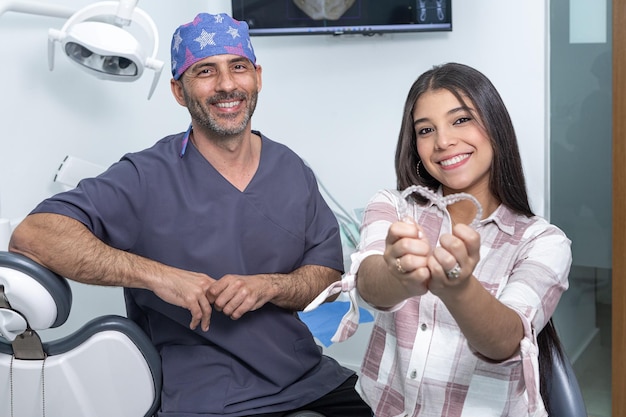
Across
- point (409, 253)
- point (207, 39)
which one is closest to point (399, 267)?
point (409, 253)

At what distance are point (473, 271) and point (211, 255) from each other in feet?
2.16

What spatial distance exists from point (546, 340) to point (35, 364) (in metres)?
0.88

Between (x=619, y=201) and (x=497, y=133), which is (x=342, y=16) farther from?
(x=497, y=133)

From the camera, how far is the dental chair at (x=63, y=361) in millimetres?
1399

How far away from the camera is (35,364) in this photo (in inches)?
56.4

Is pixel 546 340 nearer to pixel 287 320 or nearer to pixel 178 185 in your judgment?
pixel 287 320

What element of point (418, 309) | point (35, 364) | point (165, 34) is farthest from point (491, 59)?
point (35, 364)

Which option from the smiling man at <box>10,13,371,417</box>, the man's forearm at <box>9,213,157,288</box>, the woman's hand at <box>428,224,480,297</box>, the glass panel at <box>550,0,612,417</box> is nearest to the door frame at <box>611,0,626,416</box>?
the glass panel at <box>550,0,612,417</box>

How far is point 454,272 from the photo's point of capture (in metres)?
0.93

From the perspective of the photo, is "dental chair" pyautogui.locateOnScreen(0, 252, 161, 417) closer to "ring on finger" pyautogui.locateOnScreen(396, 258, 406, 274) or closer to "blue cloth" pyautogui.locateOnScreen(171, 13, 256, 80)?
"blue cloth" pyautogui.locateOnScreen(171, 13, 256, 80)

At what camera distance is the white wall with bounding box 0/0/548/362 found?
2.22m

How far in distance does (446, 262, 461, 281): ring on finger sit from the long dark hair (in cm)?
44

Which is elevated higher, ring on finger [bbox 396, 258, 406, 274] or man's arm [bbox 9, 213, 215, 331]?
ring on finger [bbox 396, 258, 406, 274]

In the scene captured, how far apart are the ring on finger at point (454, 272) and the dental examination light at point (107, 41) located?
1.23 m
